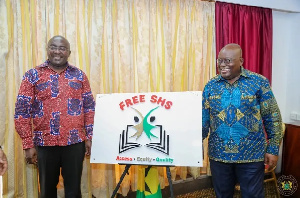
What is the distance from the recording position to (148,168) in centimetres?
208

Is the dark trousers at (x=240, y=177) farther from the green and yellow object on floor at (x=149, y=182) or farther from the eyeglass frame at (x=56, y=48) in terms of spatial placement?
the eyeglass frame at (x=56, y=48)

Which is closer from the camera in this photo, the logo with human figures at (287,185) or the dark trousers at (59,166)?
the dark trousers at (59,166)

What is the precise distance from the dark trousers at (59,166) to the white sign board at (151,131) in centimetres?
19

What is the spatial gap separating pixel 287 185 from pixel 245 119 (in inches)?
74.6

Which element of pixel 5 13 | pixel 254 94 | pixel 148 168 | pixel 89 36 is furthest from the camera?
pixel 89 36

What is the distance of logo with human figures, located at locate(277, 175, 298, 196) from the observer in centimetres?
323

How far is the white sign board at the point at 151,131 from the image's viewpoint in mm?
1952

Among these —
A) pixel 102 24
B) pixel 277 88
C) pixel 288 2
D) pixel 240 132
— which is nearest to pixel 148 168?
pixel 240 132

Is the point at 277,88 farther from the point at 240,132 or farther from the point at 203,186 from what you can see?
the point at 240,132

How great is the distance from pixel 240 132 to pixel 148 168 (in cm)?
71

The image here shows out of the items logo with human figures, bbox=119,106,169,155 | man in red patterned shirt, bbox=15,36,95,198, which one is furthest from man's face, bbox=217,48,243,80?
man in red patterned shirt, bbox=15,36,95,198

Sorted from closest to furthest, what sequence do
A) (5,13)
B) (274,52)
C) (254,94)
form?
(254,94)
(5,13)
(274,52)

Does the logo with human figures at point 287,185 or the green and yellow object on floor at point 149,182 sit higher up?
the green and yellow object on floor at point 149,182

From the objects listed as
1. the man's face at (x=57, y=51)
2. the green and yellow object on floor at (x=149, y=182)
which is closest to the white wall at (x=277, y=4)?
the man's face at (x=57, y=51)
